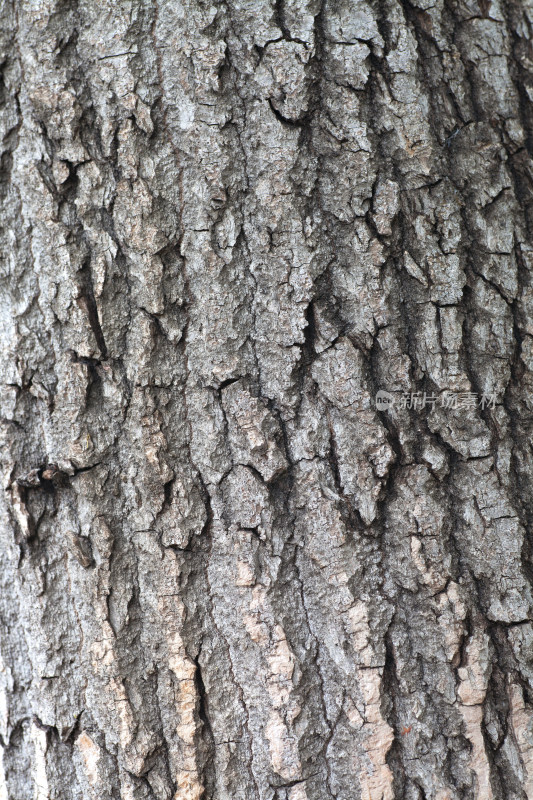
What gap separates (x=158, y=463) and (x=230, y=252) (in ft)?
1.45

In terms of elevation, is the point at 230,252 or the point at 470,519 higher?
the point at 230,252

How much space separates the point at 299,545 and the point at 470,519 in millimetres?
345

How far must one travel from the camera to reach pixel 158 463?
111 centimetres

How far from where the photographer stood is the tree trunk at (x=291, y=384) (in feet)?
3.55

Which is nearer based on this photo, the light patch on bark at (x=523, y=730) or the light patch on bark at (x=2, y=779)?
the light patch on bark at (x=523, y=730)

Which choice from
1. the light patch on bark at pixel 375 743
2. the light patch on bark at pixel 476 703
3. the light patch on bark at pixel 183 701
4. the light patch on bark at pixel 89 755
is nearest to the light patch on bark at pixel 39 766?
the light patch on bark at pixel 89 755

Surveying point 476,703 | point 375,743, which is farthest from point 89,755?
point 476,703

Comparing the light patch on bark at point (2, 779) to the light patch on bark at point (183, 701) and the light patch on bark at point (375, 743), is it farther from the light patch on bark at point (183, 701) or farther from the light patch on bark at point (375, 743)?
the light patch on bark at point (375, 743)


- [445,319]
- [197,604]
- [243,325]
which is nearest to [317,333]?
[243,325]

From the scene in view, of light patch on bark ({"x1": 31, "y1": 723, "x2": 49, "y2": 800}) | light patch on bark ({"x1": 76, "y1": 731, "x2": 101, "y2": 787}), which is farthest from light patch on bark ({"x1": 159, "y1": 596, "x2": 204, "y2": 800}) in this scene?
light patch on bark ({"x1": 31, "y1": 723, "x2": 49, "y2": 800})

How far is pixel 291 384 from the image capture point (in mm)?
1095

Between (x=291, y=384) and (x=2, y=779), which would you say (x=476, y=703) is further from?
(x=2, y=779)

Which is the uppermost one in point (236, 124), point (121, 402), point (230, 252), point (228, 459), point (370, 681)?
point (236, 124)

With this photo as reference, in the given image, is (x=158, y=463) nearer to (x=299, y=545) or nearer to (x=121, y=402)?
(x=121, y=402)
